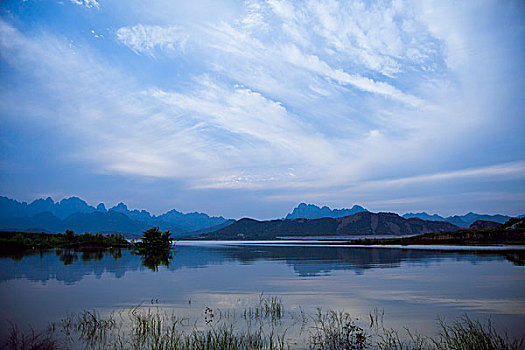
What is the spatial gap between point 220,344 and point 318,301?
12.3 metres

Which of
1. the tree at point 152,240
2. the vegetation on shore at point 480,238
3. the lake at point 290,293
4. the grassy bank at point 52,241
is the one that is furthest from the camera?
the vegetation on shore at point 480,238

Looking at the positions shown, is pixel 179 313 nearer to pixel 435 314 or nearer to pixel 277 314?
pixel 277 314

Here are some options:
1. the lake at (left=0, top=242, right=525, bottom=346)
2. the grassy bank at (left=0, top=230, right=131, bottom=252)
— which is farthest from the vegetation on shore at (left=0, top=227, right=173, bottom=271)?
the lake at (left=0, top=242, right=525, bottom=346)

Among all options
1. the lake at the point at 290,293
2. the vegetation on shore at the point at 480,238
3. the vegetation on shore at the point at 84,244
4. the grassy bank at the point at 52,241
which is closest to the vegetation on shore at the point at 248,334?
the lake at the point at 290,293

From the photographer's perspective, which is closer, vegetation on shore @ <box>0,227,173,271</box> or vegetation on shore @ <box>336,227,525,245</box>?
vegetation on shore @ <box>0,227,173,271</box>

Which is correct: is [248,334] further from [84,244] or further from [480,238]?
[480,238]

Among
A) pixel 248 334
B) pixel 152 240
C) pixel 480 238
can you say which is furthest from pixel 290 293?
pixel 480 238

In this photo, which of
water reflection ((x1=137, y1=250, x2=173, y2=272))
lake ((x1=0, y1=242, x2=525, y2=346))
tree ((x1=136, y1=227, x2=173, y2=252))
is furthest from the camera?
tree ((x1=136, y1=227, x2=173, y2=252))

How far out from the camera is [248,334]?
642 inches

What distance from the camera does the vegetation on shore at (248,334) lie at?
14325 millimetres

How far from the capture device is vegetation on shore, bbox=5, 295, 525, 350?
14.3 meters

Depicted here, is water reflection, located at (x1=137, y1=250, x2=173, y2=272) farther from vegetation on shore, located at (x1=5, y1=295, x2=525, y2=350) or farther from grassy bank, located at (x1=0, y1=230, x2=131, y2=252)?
vegetation on shore, located at (x1=5, y1=295, x2=525, y2=350)

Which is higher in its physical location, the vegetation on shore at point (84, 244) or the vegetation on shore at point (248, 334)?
the vegetation on shore at point (84, 244)

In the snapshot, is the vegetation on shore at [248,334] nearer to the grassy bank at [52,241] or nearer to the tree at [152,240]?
the tree at [152,240]
